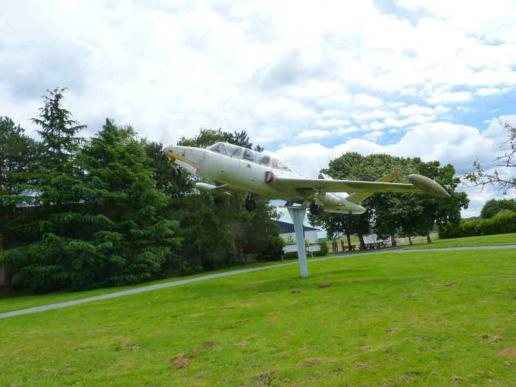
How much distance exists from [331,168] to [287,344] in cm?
5027

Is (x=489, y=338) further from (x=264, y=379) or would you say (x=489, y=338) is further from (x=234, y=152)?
(x=234, y=152)

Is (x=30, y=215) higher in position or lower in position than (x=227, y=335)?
higher

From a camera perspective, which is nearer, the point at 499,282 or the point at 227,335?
the point at 227,335

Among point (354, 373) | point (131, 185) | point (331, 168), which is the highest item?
point (331, 168)

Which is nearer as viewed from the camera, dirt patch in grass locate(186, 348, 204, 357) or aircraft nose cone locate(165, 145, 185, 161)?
dirt patch in grass locate(186, 348, 204, 357)

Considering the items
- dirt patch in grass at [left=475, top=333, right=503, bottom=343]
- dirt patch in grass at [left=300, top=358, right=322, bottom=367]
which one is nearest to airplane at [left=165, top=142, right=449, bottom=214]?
dirt patch in grass at [left=475, top=333, right=503, bottom=343]

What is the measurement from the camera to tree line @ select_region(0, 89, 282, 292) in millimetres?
28578

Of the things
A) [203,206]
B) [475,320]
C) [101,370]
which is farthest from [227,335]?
[203,206]

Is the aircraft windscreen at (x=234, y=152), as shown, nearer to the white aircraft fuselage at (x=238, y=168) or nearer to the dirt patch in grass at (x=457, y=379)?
the white aircraft fuselage at (x=238, y=168)

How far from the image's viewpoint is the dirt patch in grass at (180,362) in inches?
280

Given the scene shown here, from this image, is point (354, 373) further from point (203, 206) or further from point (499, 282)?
point (203, 206)

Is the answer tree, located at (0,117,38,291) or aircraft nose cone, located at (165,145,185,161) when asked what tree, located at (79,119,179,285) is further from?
aircraft nose cone, located at (165,145,185,161)

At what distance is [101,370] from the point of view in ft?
24.1

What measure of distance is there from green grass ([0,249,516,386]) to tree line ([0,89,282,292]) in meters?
14.9
